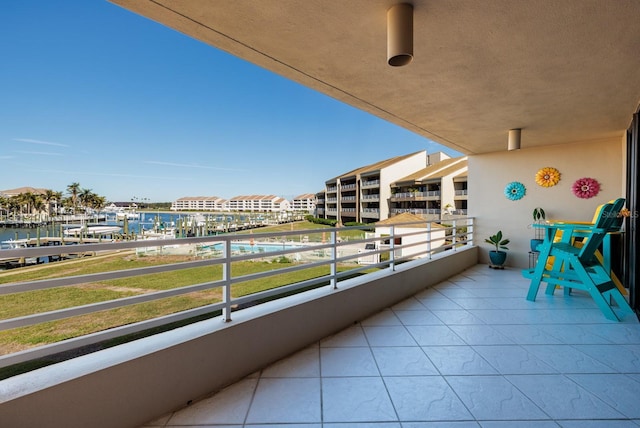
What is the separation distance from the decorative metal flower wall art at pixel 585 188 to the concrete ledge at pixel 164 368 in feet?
15.4

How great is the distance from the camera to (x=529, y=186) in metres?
5.19

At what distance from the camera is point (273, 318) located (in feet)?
6.97

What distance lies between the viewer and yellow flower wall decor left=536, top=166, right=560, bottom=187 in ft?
16.1

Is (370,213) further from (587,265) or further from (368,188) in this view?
(587,265)

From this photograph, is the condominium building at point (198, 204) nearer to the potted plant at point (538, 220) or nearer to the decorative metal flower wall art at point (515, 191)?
the decorative metal flower wall art at point (515, 191)

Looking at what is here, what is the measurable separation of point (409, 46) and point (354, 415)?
2068 millimetres

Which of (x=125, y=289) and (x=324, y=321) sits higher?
(x=324, y=321)

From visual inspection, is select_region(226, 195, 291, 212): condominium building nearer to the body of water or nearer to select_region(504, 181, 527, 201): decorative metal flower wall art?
the body of water

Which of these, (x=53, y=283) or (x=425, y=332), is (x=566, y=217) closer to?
(x=425, y=332)

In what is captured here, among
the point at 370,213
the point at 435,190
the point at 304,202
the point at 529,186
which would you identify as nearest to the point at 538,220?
the point at 529,186

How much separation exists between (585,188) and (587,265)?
2.24 m

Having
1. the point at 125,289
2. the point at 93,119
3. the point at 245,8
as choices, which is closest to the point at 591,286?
the point at 245,8

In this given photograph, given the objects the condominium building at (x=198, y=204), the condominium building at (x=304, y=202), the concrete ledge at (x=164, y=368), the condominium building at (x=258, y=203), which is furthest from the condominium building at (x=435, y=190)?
the concrete ledge at (x=164, y=368)

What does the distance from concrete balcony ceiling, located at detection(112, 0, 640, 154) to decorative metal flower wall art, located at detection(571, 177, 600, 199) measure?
1.82 metres
